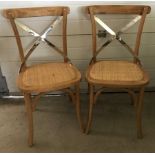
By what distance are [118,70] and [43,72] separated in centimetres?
55

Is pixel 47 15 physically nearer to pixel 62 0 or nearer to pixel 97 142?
pixel 62 0

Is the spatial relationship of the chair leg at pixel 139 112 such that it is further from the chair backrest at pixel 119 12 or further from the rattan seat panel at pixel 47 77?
the rattan seat panel at pixel 47 77

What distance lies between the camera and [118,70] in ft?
6.04

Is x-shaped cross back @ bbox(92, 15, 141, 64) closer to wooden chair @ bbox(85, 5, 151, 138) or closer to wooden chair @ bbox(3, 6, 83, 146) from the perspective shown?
wooden chair @ bbox(85, 5, 151, 138)

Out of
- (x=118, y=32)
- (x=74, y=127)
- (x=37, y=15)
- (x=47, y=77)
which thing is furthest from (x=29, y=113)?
(x=118, y=32)

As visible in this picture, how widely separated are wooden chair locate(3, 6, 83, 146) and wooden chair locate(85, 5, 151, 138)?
123mm

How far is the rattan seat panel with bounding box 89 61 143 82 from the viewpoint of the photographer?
1.74 meters

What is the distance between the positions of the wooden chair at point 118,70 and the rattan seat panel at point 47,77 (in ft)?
0.45

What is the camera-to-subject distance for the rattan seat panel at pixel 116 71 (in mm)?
1741

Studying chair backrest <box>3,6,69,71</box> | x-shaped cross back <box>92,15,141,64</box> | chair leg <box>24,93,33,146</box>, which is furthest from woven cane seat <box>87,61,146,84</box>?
chair leg <box>24,93,33,146</box>

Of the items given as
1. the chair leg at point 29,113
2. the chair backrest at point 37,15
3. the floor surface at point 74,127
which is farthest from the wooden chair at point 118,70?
the chair leg at point 29,113

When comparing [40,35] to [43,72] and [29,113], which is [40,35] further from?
[29,113]

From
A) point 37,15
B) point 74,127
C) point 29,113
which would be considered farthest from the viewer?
point 74,127

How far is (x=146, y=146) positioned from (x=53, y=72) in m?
0.86
